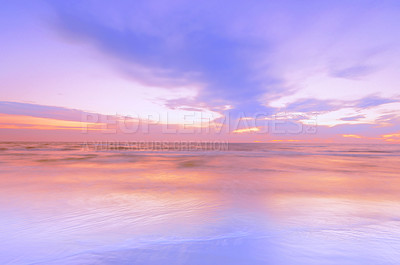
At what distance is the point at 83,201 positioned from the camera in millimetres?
4852

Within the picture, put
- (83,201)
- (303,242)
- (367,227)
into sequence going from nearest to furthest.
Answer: (303,242), (367,227), (83,201)

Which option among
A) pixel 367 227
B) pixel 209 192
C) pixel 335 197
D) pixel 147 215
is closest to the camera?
pixel 367 227

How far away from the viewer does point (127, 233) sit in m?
3.13

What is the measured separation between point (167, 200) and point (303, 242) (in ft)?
9.53

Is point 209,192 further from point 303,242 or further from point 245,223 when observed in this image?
point 303,242

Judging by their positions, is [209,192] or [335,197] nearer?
[335,197]

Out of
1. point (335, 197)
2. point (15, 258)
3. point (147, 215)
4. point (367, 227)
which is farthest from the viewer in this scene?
point (335, 197)

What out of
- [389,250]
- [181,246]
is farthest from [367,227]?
[181,246]

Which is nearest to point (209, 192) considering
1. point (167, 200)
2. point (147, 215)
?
point (167, 200)

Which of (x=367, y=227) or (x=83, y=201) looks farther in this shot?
(x=83, y=201)

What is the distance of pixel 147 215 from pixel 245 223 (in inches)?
64.5

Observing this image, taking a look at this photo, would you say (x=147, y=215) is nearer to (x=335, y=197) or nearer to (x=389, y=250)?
(x=389, y=250)

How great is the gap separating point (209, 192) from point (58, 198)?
347cm

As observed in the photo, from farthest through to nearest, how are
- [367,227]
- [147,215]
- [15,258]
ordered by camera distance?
1. [147,215]
2. [367,227]
3. [15,258]
